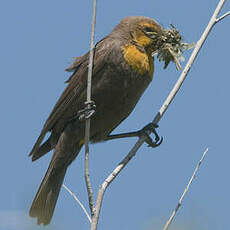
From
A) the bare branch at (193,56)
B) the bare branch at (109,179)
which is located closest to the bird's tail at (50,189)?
the bare branch at (109,179)

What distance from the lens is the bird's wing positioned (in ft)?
15.2

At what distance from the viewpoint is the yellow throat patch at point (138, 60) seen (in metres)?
4.56

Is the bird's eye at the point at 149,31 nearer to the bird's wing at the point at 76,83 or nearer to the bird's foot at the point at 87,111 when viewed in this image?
the bird's wing at the point at 76,83

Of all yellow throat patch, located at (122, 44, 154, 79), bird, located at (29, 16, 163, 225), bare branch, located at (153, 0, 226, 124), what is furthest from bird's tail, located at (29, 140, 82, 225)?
bare branch, located at (153, 0, 226, 124)

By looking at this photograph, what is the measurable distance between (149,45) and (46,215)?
6.18 feet

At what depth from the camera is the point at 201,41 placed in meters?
3.65

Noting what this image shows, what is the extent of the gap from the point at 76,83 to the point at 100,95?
0.29 meters

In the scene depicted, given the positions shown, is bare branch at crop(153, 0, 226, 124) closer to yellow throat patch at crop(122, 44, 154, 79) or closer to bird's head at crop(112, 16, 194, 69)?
bird's head at crop(112, 16, 194, 69)

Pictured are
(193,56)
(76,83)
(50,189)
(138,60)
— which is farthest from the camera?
(50,189)

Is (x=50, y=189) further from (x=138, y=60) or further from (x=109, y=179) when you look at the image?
(x=109, y=179)

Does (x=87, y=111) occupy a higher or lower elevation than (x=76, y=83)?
lower

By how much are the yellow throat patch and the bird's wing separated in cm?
18

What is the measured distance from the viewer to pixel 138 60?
4570 millimetres

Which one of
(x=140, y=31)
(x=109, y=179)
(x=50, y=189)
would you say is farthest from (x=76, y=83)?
(x=109, y=179)
